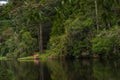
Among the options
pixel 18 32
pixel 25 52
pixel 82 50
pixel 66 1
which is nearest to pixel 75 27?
pixel 82 50

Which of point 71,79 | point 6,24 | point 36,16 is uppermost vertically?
point 6,24

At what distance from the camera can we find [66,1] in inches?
206

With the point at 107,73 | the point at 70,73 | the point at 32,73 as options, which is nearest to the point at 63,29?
the point at 32,73

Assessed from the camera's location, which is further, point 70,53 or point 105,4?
point 70,53

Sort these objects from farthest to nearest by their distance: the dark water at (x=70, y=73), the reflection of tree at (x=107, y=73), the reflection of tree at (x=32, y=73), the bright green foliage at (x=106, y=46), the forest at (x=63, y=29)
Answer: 1. the bright green foliage at (x=106, y=46)
2. the reflection of tree at (x=32, y=73)
3. the dark water at (x=70, y=73)
4. the reflection of tree at (x=107, y=73)
5. the forest at (x=63, y=29)

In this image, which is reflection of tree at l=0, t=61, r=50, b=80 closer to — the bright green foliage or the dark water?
the dark water

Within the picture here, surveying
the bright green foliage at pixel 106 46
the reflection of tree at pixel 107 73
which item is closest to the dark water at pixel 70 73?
the reflection of tree at pixel 107 73

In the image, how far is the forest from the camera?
5.38 m

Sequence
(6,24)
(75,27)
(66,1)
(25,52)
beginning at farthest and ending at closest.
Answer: (6,24) < (25,52) < (75,27) < (66,1)

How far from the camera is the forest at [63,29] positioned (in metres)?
5.38

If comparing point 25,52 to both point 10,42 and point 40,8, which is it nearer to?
point 10,42

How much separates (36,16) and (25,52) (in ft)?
118

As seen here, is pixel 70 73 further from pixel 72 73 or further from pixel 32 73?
pixel 32 73

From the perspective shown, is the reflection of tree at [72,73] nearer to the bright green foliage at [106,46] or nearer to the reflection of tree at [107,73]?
the reflection of tree at [107,73]
